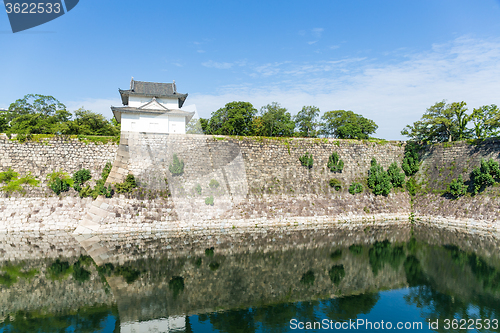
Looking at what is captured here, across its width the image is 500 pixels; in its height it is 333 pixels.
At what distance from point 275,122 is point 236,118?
5.87m

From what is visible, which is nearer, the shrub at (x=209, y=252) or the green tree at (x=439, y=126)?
the shrub at (x=209, y=252)

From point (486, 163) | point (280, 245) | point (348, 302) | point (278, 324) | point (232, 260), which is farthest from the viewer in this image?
point (486, 163)

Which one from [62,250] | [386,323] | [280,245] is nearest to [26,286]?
[62,250]

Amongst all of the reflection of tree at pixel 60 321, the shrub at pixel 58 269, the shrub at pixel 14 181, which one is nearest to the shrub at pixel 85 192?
the shrub at pixel 14 181

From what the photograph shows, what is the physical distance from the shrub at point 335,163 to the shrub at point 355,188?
192 cm

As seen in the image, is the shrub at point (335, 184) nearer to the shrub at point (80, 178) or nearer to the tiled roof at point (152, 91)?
the tiled roof at point (152, 91)

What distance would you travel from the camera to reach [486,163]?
950 inches

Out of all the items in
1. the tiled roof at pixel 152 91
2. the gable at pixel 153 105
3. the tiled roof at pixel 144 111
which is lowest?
the tiled roof at pixel 144 111

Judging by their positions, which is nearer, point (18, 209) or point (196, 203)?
point (18, 209)

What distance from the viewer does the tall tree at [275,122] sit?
4357 cm

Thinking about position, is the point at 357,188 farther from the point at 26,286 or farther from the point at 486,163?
the point at 26,286

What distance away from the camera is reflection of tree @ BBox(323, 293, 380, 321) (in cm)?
1010

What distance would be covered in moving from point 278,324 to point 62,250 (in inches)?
510

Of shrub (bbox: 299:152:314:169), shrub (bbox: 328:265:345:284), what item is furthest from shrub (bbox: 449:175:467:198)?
shrub (bbox: 328:265:345:284)
